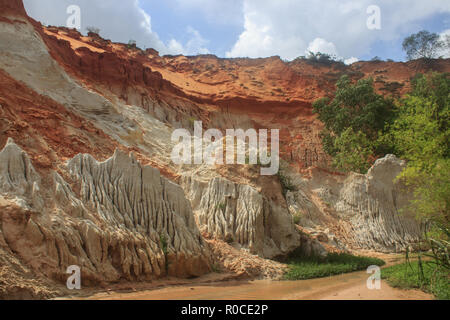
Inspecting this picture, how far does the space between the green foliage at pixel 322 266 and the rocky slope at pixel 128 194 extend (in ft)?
1.84

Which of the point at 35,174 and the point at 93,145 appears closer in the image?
the point at 35,174

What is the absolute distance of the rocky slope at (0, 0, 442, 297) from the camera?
280 inches

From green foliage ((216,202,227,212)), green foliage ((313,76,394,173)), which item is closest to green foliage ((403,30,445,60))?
green foliage ((313,76,394,173))

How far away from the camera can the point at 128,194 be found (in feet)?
30.5

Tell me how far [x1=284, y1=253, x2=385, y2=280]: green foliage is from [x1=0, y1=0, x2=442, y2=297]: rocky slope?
1.84 ft

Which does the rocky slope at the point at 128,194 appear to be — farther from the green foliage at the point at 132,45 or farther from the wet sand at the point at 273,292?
the green foliage at the point at 132,45

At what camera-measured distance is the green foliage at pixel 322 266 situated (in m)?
10.4

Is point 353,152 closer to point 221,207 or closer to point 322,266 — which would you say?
point 322,266

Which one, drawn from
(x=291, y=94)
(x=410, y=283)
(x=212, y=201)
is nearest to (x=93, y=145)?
(x=212, y=201)

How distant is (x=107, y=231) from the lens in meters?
7.78

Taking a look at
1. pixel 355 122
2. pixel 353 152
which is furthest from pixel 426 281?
pixel 355 122
